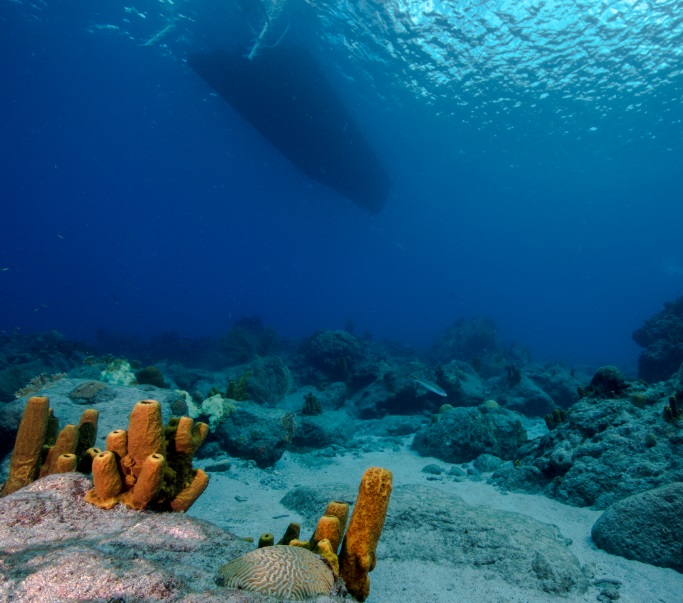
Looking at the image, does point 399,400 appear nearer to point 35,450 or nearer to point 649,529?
point 649,529

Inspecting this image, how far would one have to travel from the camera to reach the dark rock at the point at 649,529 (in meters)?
3.24

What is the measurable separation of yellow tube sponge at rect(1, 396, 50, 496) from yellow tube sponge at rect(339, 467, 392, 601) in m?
2.55

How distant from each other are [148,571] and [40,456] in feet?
7.01

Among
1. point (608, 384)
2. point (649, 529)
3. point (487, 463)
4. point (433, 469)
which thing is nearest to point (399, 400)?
point (433, 469)

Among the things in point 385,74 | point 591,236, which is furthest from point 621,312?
point 385,74

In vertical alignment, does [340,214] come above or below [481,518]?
above

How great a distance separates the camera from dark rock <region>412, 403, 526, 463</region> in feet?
22.6

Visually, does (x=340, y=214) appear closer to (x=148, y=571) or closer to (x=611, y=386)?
(x=611, y=386)

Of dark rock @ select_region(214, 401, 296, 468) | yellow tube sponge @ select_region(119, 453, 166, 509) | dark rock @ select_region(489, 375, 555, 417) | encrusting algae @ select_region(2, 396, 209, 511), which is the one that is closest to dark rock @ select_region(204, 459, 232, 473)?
dark rock @ select_region(214, 401, 296, 468)

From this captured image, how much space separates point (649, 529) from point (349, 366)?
10.4 m

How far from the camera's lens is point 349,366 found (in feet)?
43.9

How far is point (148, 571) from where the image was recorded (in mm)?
1450

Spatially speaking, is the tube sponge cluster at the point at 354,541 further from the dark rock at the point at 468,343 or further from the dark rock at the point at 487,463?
the dark rock at the point at 468,343

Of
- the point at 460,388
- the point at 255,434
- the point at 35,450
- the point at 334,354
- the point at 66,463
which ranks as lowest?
the point at 255,434
